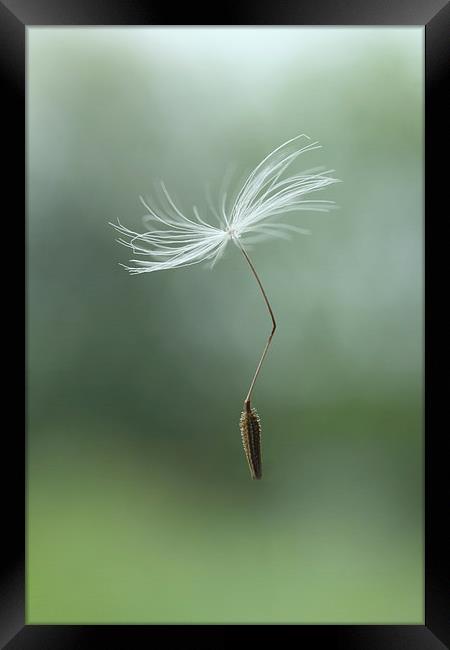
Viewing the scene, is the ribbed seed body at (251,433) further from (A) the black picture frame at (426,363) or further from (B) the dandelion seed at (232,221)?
(A) the black picture frame at (426,363)

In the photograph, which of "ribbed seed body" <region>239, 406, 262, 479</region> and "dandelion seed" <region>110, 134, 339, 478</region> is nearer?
"ribbed seed body" <region>239, 406, 262, 479</region>

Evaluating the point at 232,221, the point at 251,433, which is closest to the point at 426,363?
the point at 251,433

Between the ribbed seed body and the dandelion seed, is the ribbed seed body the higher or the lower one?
the lower one

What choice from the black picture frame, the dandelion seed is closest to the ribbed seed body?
the dandelion seed

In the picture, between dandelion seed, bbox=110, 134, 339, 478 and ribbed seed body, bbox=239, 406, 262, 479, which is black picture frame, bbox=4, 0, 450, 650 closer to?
dandelion seed, bbox=110, 134, 339, 478

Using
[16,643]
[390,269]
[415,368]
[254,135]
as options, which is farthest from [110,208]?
[16,643]
